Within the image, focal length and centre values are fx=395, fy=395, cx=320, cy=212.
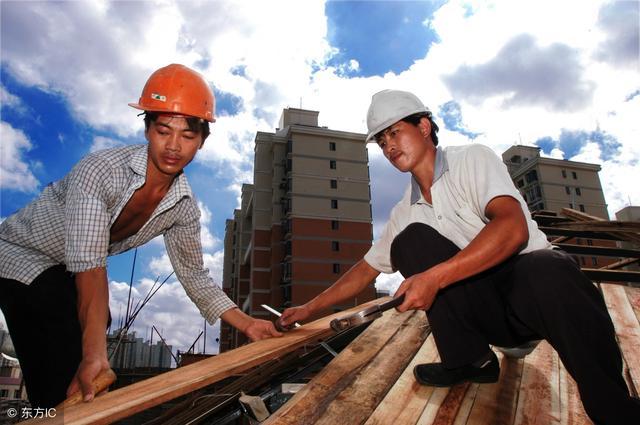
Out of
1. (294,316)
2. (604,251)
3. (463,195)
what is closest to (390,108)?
(463,195)

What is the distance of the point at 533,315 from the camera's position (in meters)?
1.65

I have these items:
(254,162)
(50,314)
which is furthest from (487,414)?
(254,162)

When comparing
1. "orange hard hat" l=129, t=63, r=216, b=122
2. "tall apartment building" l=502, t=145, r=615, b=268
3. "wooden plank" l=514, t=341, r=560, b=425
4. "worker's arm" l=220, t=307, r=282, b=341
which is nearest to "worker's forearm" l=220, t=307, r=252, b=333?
"worker's arm" l=220, t=307, r=282, b=341

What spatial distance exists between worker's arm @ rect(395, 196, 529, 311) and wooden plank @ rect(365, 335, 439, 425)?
46 cm

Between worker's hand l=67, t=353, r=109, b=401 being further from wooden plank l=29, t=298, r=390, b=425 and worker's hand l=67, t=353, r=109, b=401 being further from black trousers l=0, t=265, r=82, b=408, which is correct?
black trousers l=0, t=265, r=82, b=408

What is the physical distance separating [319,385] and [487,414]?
0.79 meters

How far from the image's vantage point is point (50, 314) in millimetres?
1975

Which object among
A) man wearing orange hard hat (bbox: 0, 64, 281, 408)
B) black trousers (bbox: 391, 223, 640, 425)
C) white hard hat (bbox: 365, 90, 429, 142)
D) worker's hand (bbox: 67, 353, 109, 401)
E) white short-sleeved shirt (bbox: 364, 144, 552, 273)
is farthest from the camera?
white hard hat (bbox: 365, 90, 429, 142)

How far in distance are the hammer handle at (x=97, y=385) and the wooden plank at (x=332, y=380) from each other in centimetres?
68

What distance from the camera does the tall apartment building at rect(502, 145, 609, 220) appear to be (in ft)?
125

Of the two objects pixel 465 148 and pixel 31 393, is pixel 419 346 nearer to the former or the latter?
pixel 465 148

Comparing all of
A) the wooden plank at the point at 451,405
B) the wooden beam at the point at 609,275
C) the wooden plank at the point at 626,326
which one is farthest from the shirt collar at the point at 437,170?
the wooden beam at the point at 609,275

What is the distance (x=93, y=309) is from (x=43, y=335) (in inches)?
17.3

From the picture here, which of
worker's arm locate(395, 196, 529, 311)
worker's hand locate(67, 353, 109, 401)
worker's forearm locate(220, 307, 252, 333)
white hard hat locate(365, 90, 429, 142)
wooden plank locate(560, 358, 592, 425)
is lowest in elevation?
wooden plank locate(560, 358, 592, 425)
